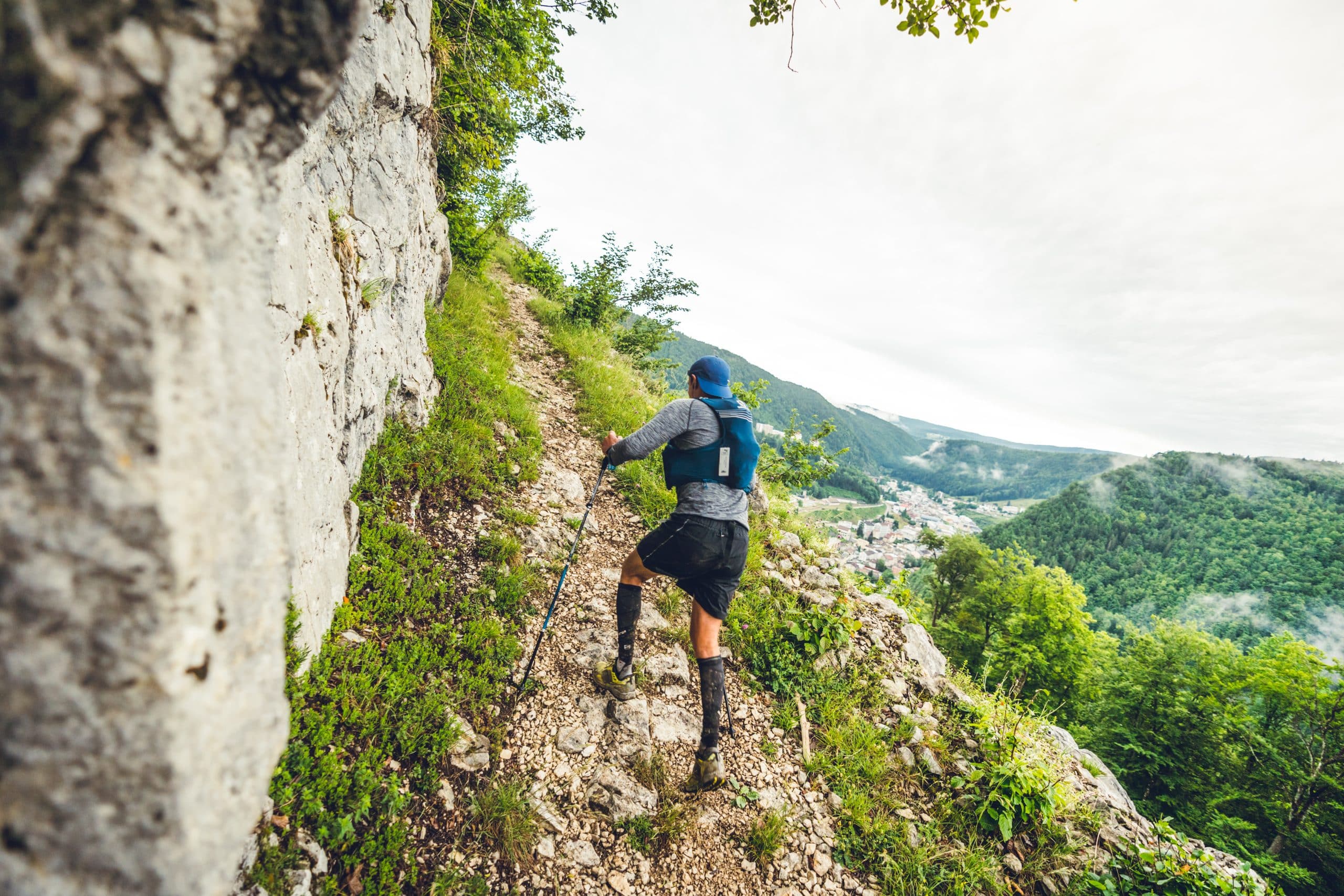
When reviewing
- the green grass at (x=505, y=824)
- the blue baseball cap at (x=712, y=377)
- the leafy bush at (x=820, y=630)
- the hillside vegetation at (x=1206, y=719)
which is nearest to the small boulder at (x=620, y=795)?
the green grass at (x=505, y=824)

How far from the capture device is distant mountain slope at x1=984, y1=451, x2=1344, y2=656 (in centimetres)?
6038

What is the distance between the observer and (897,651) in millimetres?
6098

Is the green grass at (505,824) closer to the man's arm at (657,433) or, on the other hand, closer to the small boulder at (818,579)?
the man's arm at (657,433)

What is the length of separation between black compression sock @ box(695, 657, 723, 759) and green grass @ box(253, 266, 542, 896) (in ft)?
5.31

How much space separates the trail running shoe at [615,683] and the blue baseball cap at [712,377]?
9.79 ft

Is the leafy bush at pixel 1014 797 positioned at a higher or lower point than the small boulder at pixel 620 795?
higher

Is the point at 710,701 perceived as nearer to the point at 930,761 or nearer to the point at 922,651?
the point at 930,761

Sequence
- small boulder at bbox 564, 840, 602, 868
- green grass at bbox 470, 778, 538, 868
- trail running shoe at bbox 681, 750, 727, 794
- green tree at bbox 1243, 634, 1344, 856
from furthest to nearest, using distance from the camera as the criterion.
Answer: green tree at bbox 1243, 634, 1344, 856, trail running shoe at bbox 681, 750, 727, 794, small boulder at bbox 564, 840, 602, 868, green grass at bbox 470, 778, 538, 868

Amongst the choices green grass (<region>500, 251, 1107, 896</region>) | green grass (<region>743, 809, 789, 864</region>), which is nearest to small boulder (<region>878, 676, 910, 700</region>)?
green grass (<region>500, 251, 1107, 896</region>)

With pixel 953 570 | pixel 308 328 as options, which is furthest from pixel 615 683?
pixel 953 570

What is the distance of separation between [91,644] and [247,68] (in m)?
1.47

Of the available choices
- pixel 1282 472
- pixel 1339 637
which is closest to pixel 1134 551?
pixel 1339 637

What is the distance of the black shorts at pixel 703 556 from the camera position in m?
4.08

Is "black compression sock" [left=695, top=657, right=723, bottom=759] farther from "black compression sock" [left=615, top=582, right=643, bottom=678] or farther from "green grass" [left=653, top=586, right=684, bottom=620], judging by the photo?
"green grass" [left=653, top=586, right=684, bottom=620]
